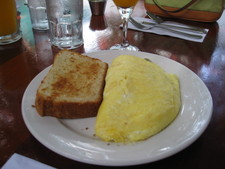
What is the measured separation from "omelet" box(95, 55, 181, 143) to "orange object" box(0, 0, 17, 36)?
0.61 meters

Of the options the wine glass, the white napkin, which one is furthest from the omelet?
the wine glass

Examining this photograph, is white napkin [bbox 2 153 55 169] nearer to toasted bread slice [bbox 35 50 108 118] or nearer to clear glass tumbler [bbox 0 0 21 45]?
toasted bread slice [bbox 35 50 108 118]

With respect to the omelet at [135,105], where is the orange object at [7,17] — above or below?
above

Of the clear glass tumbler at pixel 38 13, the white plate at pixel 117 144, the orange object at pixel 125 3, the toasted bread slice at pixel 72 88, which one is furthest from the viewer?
the clear glass tumbler at pixel 38 13

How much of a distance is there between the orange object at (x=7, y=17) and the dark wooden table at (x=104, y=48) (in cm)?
7

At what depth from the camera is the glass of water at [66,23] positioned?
1116mm

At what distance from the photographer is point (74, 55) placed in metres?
0.86

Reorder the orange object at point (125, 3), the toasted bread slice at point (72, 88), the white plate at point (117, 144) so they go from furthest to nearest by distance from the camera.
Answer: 1. the orange object at point (125, 3)
2. the toasted bread slice at point (72, 88)
3. the white plate at point (117, 144)

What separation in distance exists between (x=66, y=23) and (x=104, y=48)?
0.21 meters

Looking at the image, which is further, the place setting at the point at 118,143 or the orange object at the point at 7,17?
the orange object at the point at 7,17

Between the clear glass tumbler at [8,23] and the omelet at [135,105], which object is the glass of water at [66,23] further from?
the omelet at [135,105]

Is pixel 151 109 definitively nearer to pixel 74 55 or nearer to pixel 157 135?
pixel 157 135

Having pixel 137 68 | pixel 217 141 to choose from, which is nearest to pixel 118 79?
pixel 137 68

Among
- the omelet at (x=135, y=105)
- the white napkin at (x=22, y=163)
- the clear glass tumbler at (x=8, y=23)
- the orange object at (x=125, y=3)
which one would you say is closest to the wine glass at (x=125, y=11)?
the orange object at (x=125, y=3)
